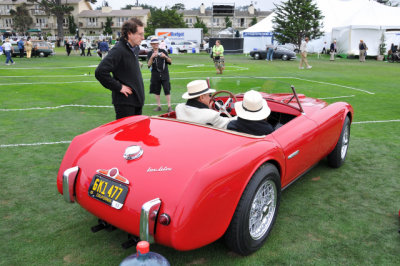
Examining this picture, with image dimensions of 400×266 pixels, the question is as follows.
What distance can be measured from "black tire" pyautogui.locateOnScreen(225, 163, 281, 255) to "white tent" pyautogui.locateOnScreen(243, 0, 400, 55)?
2947 centimetres

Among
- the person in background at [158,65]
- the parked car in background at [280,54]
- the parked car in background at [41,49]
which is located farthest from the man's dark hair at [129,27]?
the parked car in background at [41,49]

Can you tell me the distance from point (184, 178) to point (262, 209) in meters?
0.84

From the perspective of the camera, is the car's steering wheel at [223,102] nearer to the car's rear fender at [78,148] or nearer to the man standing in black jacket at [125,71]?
the man standing in black jacket at [125,71]

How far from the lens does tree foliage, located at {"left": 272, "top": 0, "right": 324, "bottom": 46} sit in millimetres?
32844

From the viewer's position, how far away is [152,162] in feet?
8.43

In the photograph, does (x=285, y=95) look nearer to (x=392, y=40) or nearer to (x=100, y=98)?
(x=100, y=98)

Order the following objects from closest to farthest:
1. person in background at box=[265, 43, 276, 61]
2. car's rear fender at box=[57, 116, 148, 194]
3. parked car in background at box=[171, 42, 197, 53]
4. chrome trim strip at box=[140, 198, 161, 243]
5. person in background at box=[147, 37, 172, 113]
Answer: chrome trim strip at box=[140, 198, 161, 243] → car's rear fender at box=[57, 116, 148, 194] → person in background at box=[147, 37, 172, 113] → person in background at box=[265, 43, 276, 61] → parked car in background at box=[171, 42, 197, 53]

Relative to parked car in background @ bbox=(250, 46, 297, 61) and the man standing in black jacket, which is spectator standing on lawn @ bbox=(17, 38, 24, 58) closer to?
parked car in background @ bbox=(250, 46, 297, 61)

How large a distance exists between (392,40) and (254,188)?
3064 centimetres

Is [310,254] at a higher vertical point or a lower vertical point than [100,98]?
lower

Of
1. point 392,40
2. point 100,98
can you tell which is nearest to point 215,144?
point 100,98

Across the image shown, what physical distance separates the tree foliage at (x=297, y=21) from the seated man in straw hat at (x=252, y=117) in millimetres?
32508

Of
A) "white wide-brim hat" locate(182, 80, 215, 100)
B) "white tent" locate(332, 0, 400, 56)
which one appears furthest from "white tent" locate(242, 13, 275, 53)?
"white wide-brim hat" locate(182, 80, 215, 100)

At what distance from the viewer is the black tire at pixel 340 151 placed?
14.1 ft
